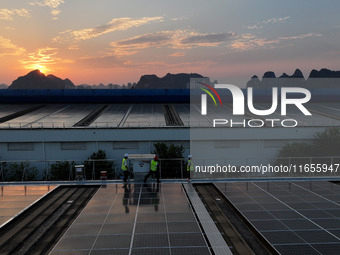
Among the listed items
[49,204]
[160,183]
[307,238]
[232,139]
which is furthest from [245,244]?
[232,139]

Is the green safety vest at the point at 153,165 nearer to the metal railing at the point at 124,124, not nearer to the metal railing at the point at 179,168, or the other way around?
the metal railing at the point at 179,168

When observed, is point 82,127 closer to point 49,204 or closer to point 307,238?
point 49,204

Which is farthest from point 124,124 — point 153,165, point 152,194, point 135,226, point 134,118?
point 135,226

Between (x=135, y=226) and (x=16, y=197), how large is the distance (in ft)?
26.3

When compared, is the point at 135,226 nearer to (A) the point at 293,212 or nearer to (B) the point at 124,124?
(A) the point at 293,212

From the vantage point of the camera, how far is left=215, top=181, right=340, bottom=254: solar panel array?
11617 mm

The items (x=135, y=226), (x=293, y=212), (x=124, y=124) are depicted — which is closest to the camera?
(x=135, y=226)

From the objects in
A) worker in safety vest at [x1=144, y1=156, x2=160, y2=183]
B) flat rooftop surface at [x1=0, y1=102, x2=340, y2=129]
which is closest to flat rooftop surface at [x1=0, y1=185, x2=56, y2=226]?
worker in safety vest at [x1=144, y1=156, x2=160, y2=183]

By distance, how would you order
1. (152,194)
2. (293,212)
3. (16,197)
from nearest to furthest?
(293,212) → (16,197) → (152,194)

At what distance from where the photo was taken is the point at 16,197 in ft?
56.3

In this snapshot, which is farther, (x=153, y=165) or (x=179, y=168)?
(x=179, y=168)

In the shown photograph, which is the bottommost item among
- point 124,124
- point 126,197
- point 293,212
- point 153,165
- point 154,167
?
point 293,212

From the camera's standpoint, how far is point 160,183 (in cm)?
1995

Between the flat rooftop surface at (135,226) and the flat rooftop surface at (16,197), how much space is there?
322 cm
